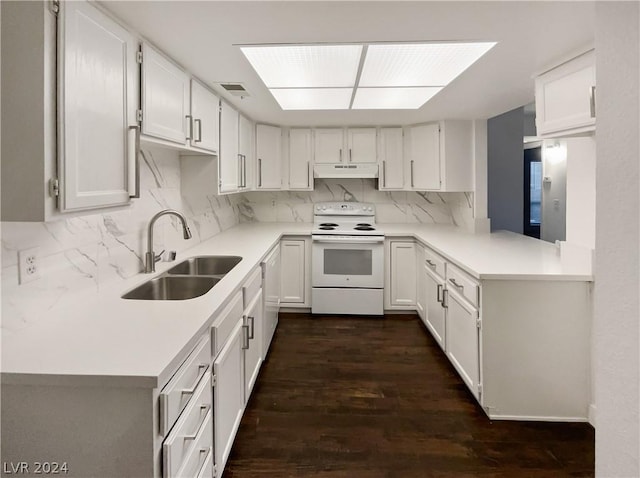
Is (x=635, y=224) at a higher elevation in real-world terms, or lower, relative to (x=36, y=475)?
higher

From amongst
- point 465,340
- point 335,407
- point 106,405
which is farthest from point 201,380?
point 465,340

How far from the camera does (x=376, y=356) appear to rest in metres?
3.35

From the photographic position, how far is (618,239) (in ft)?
2.34

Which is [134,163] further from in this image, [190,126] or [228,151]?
[228,151]

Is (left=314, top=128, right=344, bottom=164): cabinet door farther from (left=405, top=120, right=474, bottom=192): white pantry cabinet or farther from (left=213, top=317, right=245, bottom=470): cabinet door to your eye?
(left=213, top=317, right=245, bottom=470): cabinet door

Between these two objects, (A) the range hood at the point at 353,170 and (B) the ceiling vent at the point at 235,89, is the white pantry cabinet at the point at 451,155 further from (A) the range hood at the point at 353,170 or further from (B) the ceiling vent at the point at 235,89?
(B) the ceiling vent at the point at 235,89

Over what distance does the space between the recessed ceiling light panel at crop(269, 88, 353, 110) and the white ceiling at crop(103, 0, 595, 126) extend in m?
0.53

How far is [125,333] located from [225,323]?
0.54 metres

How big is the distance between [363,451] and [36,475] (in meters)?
1.49

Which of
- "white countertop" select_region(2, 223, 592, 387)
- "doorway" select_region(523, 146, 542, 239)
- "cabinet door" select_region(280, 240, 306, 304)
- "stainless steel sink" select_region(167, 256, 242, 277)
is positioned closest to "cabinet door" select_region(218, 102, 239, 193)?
"stainless steel sink" select_region(167, 256, 242, 277)

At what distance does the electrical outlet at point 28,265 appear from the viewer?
4.67 ft

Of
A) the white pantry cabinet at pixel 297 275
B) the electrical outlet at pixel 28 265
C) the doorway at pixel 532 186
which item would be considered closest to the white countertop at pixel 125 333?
the electrical outlet at pixel 28 265

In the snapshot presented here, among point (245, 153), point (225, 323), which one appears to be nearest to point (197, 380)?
point (225, 323)

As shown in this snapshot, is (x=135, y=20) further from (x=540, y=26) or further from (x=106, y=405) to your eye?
(x=540, y=26)
